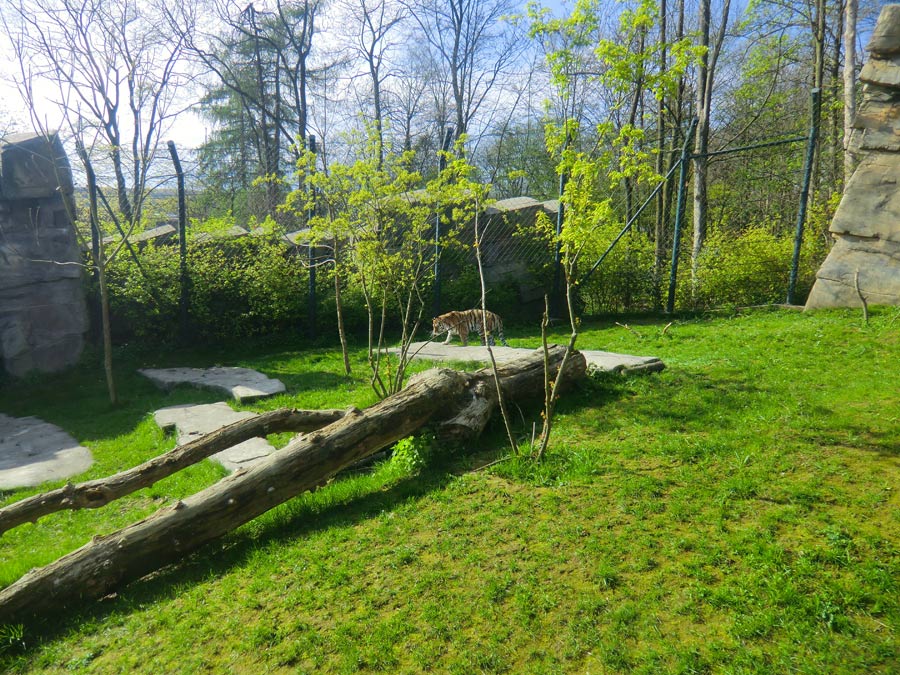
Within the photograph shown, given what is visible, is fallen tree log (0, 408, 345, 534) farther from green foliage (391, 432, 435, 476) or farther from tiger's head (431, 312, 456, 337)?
tiger's head (431, 312, 456, 337)

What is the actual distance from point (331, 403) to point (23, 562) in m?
3.16

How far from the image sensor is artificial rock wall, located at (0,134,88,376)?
8430 millimetres

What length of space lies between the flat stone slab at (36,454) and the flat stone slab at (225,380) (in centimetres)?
150

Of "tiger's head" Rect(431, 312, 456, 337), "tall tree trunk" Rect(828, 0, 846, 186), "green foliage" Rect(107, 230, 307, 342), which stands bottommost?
"tiger's head" Rect(431, 312, 456, 337)

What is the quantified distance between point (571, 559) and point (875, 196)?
25.9 ft

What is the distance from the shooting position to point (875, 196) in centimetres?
810

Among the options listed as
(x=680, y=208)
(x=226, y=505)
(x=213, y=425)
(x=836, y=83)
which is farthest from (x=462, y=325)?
(x=836, y=83)

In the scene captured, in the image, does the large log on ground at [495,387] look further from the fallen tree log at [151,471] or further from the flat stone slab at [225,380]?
the flat stone slab at [225,380]

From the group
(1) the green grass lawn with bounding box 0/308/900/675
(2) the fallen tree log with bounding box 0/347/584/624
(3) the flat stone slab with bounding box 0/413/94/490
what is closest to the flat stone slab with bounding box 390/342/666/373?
(1) the green grass lawn with bounding box 0/308/900/675

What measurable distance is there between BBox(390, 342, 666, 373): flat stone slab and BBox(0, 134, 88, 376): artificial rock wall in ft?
16.5

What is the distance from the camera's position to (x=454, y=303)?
424 inches

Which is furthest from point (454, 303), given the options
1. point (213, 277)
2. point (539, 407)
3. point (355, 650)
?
point (355, 650)

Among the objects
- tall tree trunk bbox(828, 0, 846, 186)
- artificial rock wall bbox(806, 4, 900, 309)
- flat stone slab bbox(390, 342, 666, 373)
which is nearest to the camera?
flat stone slab bbox(390, 342, 666, 373)

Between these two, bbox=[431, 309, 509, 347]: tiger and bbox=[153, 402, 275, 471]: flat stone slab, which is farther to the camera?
bbox=[431, 309, 509, 347]: tiger
